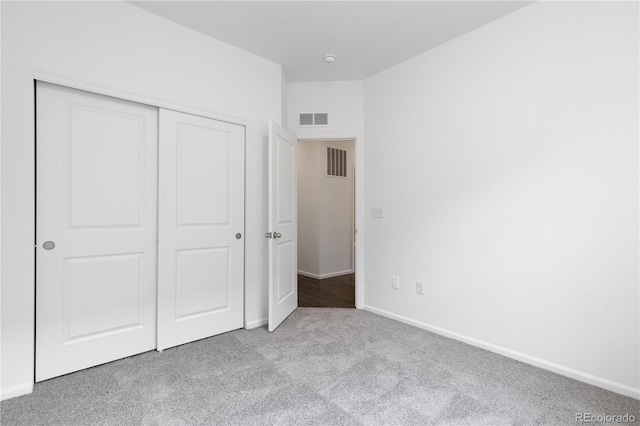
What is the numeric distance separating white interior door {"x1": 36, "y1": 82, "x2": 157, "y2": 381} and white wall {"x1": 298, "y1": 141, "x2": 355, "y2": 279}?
10.0ft

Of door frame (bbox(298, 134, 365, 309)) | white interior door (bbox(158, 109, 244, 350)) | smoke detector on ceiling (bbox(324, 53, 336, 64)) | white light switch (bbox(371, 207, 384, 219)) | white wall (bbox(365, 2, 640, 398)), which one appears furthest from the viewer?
door frame (bbox(298, 134, 365, 309))

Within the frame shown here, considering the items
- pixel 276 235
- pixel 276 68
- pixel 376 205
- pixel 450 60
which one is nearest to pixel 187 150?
pixel 276 235

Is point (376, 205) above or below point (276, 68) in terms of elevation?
below

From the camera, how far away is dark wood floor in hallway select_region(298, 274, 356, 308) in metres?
3.85

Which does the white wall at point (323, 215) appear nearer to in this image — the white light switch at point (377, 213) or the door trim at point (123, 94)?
the white light switch at point (377, 213)

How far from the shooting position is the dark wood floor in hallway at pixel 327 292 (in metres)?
3.85

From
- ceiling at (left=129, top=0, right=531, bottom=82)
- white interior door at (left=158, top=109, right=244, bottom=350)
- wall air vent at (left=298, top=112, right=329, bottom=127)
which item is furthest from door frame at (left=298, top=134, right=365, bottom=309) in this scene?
white interior door at (left=158, top=109, right=244, bottom=350)

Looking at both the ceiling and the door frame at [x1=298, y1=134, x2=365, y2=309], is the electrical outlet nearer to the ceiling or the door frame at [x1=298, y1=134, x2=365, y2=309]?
the door frame at [x1=298, y1=134, x2=365, y2=309]

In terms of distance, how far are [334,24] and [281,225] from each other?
5.97ft

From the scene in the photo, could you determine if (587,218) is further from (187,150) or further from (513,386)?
(187,150)

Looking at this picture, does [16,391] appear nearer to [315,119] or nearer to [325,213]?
[315,119]

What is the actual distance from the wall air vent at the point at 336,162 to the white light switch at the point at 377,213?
6.65 ft

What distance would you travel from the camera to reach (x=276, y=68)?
3244mm

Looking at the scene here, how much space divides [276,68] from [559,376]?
3486mm
